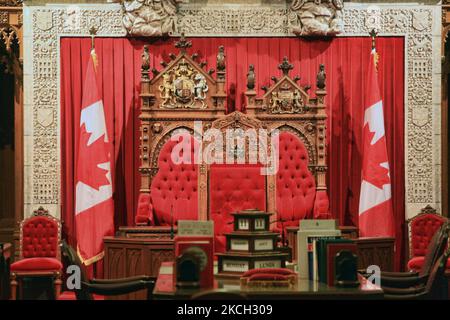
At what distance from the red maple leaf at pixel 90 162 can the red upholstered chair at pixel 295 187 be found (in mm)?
1927

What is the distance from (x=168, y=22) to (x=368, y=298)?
563cm

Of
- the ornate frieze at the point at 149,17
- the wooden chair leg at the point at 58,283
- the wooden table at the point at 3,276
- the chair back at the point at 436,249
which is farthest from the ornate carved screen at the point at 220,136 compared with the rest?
the chair back at the point at 436,249

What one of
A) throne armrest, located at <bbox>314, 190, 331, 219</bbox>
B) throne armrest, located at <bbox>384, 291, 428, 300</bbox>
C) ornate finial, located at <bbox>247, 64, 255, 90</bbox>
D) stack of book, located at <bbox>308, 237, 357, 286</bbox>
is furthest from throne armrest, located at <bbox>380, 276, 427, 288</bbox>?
ornate finial, located at <bbox>247, 64, 255, 90</bbox>

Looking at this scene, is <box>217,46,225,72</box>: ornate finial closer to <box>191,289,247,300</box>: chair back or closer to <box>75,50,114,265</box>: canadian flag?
<box>75,50,114,265</box>: canadian flag

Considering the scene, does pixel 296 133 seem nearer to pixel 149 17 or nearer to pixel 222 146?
pixel 222 146

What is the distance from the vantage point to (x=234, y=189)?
8.20 meters

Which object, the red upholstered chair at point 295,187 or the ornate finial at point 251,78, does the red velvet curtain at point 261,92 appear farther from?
the red upholstered chair at point 295,187

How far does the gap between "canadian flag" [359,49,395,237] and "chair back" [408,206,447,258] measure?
245mm

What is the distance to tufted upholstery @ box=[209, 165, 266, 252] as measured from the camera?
26.7ft

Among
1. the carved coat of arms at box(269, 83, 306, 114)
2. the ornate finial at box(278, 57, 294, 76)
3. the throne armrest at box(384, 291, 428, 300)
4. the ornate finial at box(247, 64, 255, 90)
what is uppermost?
the ornate finial at box(278, 57, 294, 76)

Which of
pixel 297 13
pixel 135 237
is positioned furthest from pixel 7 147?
pixel 297 13

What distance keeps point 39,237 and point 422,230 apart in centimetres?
414

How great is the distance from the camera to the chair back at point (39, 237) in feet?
26.6
